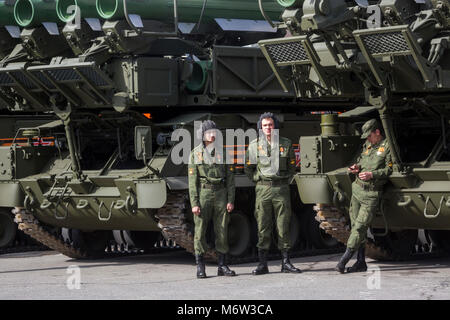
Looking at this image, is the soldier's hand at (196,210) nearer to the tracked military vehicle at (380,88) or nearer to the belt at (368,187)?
the tracked military vehicle at (380,88)

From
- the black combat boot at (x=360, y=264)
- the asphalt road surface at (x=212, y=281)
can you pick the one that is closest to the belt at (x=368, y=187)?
the black combat boot at (x=360, y=264)

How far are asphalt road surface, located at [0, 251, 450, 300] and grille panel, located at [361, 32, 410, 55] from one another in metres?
Result: 2.59

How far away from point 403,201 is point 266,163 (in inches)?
67.8

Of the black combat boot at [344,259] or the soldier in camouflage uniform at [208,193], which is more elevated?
the soldier in camouflage uniform at [208,193]

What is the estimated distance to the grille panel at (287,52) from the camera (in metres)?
12.6

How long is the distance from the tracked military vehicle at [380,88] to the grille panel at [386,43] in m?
0.01

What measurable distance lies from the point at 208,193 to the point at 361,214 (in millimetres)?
1849

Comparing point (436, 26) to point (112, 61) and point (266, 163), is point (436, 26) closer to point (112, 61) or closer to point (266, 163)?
point (266, 163)

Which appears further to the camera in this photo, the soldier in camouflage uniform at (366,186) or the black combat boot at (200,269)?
the black combat boot at (200,269)

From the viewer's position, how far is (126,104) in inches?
560

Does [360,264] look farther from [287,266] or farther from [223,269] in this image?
[223,269]

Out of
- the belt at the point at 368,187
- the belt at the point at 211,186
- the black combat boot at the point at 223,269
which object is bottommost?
the black combat boot at the point at 223,269

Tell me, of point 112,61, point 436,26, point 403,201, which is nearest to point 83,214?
point 112,61

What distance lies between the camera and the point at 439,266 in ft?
44.2
